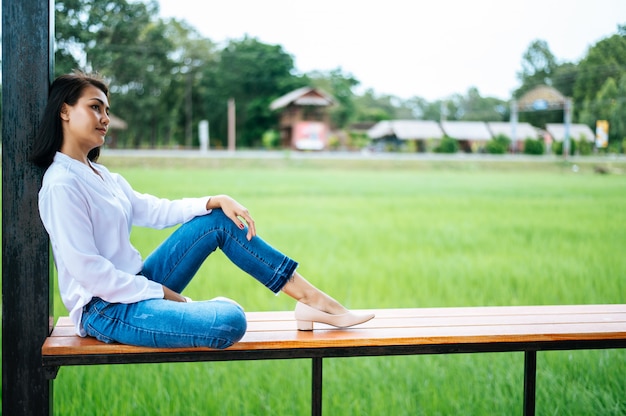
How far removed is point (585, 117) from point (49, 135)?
788 cm

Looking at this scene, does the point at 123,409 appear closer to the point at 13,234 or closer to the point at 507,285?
the point at 13,234

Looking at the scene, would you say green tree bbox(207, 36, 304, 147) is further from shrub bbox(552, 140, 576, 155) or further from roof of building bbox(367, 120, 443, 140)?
shrub bbox(552, 140, 576, 155)

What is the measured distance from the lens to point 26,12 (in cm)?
175

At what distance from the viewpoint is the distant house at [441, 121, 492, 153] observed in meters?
14.1

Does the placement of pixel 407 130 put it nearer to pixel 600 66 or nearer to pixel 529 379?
pixel 600 66

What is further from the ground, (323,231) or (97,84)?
(97,84)

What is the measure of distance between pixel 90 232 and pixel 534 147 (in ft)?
40.6

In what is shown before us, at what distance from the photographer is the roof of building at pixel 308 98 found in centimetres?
2234

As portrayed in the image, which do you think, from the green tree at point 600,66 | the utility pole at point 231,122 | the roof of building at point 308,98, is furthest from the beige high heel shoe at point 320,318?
the roof of building at point 308,98

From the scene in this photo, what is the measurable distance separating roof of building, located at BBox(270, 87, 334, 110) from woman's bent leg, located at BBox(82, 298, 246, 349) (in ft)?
A: 68.2

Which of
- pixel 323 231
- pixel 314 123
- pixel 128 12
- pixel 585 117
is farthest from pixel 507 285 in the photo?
pixel 314 123

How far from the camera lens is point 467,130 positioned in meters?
14.4

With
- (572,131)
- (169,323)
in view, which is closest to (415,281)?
(169,323)

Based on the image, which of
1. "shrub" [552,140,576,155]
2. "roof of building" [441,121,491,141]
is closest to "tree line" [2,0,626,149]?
"roof of building" [441,121,491,141]
